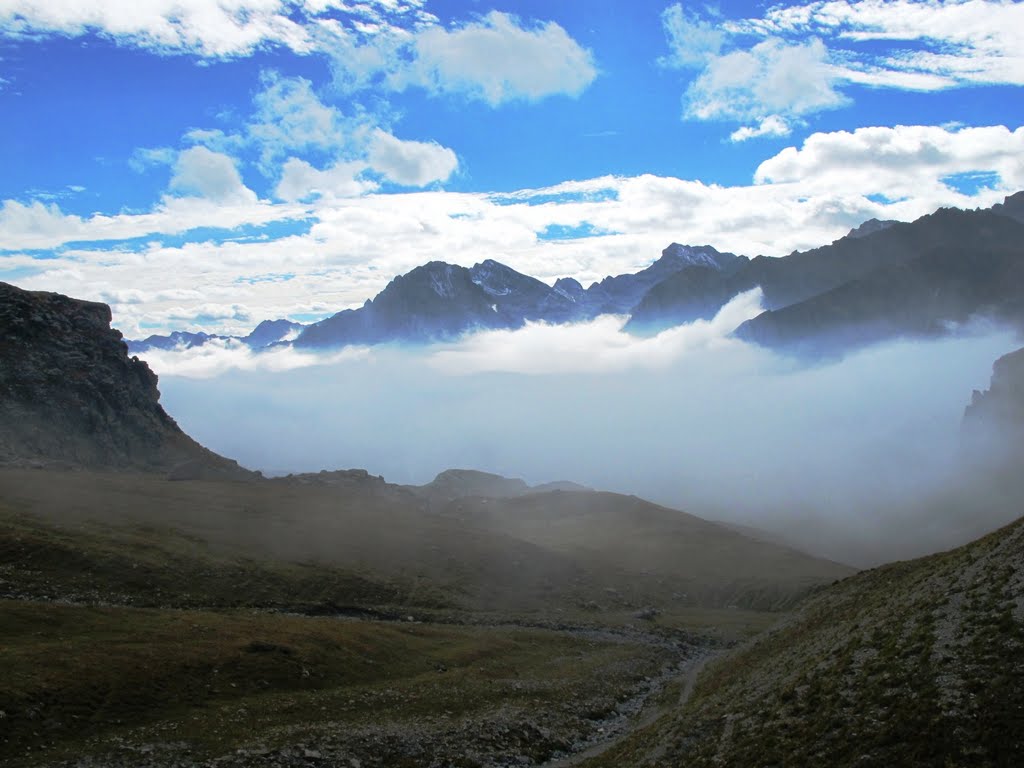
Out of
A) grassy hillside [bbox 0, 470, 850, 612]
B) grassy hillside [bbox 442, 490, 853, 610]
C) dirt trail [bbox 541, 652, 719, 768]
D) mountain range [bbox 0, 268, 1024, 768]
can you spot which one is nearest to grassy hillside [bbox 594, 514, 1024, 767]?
mountain range [bbox 0, 268, 1024, 768]

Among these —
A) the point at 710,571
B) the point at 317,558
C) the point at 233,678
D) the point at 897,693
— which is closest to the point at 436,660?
the point at 233,678

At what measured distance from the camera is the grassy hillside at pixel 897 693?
29.2 m

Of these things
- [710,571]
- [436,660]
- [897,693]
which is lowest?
[710,571]

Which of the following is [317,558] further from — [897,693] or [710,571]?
[897,693]

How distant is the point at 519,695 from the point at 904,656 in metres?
36.6

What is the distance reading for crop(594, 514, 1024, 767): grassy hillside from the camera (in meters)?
29.2

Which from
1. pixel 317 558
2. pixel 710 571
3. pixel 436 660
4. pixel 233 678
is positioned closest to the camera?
pixel 233 678

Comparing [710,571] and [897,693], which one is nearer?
[897,693]

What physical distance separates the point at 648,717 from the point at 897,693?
113 ft

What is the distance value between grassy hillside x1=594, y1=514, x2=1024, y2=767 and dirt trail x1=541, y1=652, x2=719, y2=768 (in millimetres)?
4249

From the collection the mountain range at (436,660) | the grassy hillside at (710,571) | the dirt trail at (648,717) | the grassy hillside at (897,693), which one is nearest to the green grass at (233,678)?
the mountain range at (436,660)

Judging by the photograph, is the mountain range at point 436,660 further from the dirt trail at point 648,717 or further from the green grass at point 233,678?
the dirt trail at point 648,717

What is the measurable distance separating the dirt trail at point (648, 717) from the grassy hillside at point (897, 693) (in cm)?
425

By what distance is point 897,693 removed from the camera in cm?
3378
